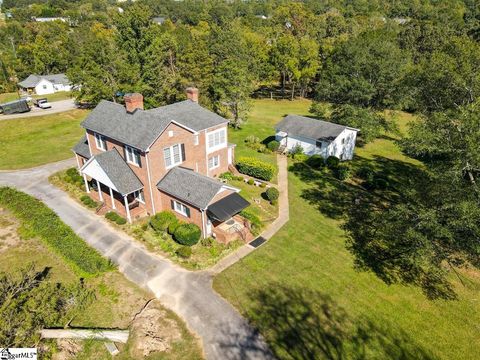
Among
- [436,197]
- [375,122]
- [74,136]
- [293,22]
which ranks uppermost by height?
[293,22]

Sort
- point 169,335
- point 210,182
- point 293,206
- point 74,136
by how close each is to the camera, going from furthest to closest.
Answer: point 74,136 → point 293,206 → point 210,182 → point 169,335

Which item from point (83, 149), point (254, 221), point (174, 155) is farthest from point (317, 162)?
point (83, 149)

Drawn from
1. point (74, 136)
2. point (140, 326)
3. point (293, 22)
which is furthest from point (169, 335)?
point (293, 22)

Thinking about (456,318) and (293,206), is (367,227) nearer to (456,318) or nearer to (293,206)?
(293,206)

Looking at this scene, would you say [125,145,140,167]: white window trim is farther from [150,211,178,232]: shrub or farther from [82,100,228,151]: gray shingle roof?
[150,211,178,232]: shrub

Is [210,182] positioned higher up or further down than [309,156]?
higher up

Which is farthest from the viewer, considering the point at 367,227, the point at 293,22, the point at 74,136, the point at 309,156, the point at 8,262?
the point at 293,22
